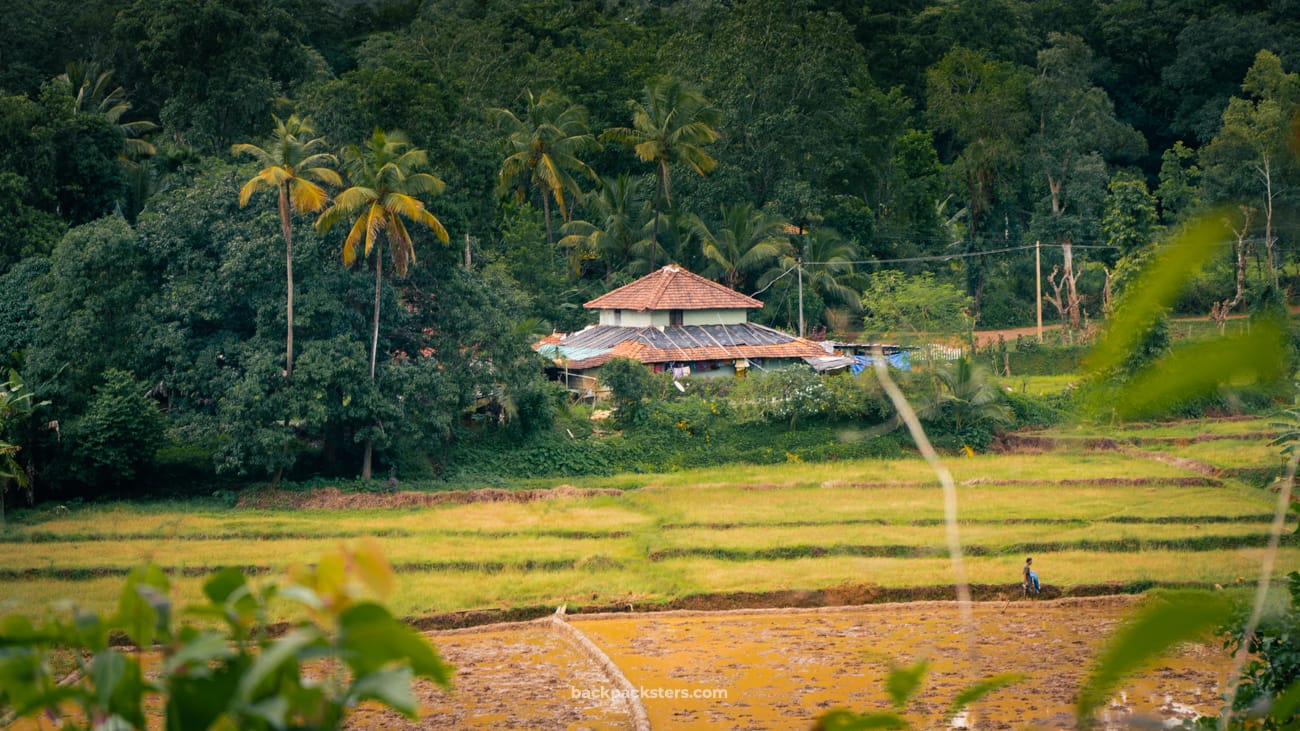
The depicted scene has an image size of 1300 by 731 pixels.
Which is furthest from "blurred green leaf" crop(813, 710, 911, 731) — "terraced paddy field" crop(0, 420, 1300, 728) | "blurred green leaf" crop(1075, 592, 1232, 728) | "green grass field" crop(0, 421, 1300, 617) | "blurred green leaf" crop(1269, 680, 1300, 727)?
"green grass field" crop(0, 421, 1300, 617)

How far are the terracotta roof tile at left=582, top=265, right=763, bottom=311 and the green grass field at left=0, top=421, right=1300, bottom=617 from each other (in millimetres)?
6681

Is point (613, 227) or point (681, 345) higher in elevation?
point (613, 227)

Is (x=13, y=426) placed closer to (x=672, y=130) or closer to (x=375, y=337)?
(x=375, y=337)

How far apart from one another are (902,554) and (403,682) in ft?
44.6

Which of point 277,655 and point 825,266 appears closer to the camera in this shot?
point 277,655

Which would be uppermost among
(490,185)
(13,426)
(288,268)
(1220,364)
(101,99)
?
(101,99)

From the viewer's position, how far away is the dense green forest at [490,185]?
16438 millimetres

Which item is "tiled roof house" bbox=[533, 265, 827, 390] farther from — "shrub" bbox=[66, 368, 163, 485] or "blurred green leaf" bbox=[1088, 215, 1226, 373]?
"blurred green leaf" bbox=[1088, 215, 1226, 373]

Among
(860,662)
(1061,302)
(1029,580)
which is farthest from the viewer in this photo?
(1061,302)

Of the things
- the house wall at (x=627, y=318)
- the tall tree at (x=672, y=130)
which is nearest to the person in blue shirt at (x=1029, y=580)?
the house wall at (x=627, y=318)

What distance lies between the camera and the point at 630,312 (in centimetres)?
2434

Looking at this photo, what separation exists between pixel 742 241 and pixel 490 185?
601 centimetres

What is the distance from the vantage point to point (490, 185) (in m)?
24.3

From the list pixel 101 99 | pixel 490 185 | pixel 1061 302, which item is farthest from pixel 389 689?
pixel 101 99
